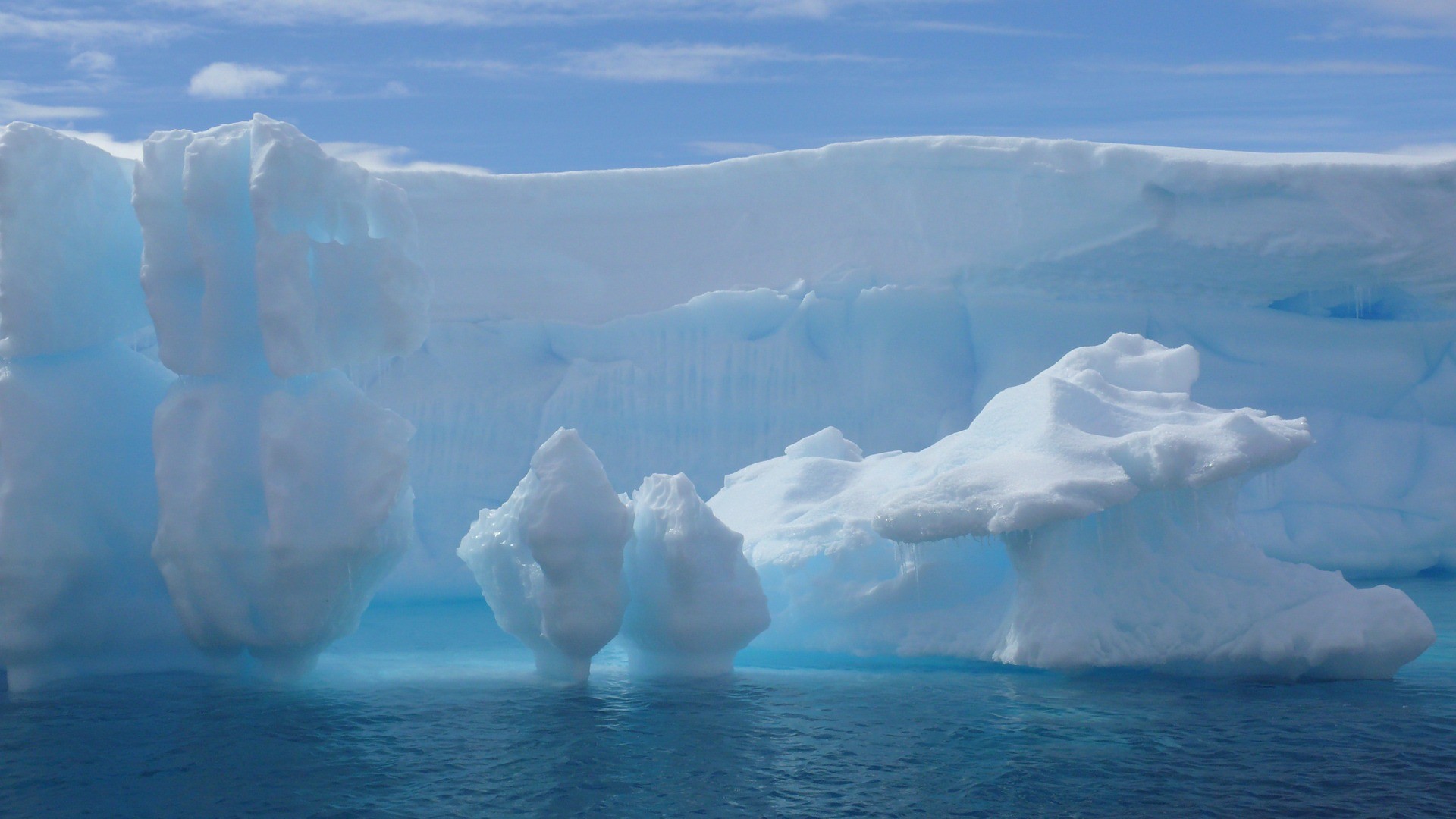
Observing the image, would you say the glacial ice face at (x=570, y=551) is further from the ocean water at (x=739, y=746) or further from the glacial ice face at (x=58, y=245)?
the glacial ice face at (x=58, y=245)

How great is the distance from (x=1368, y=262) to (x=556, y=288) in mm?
8694

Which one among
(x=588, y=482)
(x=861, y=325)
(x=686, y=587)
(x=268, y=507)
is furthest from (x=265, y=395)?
(x=861, y=325)

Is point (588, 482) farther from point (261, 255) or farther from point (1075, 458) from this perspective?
point (1075, 458)

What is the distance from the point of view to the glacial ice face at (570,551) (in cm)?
877

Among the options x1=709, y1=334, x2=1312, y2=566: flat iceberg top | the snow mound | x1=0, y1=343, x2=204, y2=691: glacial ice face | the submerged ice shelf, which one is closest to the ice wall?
the submerged ice shelf

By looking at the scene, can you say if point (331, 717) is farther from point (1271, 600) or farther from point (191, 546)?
point (1271, 600)

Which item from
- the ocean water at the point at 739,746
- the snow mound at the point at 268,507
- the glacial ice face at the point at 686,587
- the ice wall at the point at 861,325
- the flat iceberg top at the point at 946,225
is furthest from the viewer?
the ice wall at the point at 861,325

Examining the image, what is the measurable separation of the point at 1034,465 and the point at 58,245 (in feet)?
22.2

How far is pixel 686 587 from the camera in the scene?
914 centimetres

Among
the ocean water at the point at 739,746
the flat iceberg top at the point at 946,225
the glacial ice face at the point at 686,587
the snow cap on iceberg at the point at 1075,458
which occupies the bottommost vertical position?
the ocean water at the point at 739,746

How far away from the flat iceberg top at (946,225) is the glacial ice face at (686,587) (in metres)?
6.15

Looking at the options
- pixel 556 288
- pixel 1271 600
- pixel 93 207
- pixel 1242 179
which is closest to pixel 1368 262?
pixel 1242 179

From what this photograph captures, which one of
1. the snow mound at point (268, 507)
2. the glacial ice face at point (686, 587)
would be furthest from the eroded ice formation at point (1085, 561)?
the snow mound at point (268, 507)

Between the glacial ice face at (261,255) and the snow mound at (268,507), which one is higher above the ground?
the glacial ice face at (261,255)
